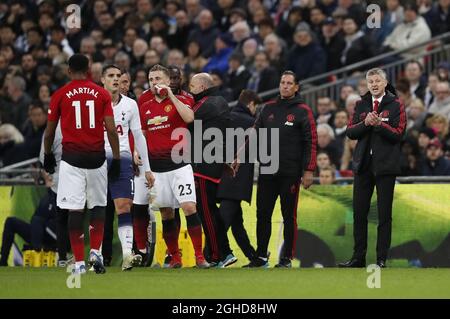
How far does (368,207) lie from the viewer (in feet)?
47.9

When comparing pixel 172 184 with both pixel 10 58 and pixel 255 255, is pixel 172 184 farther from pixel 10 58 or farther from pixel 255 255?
pixel 10 58

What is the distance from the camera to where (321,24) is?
72.9 ft

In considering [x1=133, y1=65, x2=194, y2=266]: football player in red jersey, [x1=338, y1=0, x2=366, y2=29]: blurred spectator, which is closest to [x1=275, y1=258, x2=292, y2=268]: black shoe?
[x1=133, y1=65, x2=194, y2=266]: football player in red jersey

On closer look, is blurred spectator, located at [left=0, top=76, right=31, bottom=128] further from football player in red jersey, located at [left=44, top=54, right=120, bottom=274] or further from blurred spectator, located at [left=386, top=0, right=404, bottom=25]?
football player in red jersey, located at [left=44, top=54, right=120, bottom=274]

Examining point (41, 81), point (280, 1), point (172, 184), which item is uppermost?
point (280, 1)

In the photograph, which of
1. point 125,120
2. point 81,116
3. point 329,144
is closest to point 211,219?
point 125,120

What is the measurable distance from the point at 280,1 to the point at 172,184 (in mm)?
10635

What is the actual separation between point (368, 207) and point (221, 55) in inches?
363

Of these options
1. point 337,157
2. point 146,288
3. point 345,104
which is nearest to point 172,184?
point 146,288

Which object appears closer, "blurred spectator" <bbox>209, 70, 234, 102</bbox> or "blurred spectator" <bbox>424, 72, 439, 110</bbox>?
"blurred spectator" <bbox>424, 72, 439, 110</bbox>

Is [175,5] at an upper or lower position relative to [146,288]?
upper

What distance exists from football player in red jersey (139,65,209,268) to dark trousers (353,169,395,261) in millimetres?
1945

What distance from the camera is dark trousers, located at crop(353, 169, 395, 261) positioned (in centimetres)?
1434

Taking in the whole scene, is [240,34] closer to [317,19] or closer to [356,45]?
[317,19]
